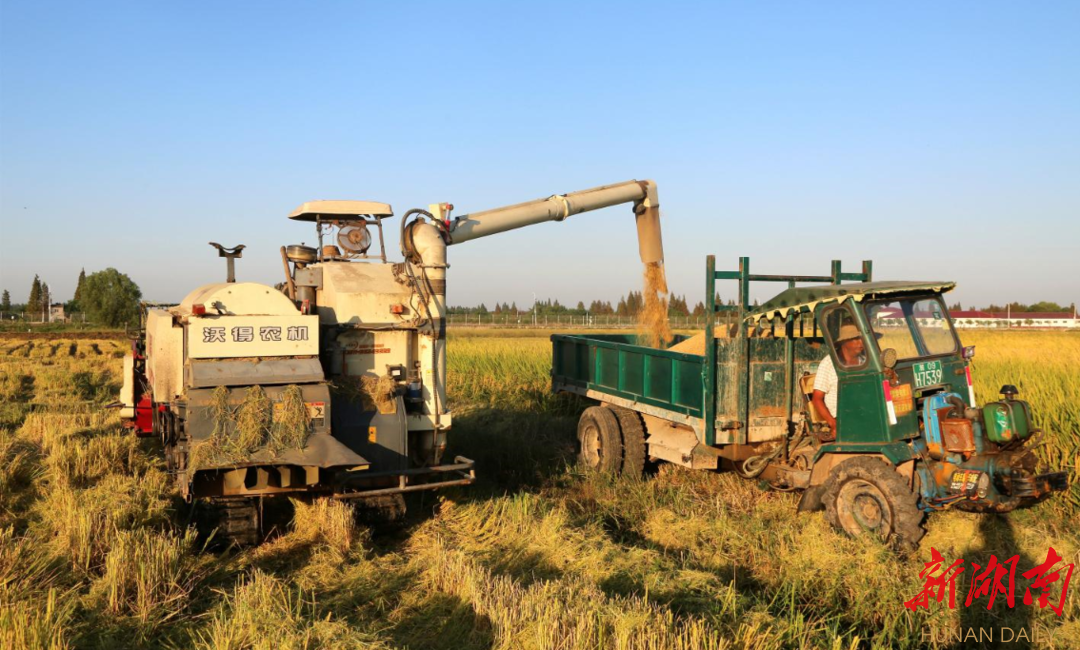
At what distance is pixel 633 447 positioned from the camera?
9.12m

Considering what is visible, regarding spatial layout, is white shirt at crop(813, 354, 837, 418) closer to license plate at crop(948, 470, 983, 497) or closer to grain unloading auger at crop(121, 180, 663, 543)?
license plate at crop(948, 470, 983, 497)

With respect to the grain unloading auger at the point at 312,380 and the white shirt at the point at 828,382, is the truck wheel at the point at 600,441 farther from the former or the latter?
the white shirt at the point at 828,382

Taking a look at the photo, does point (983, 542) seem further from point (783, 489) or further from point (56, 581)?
point (56, 581)

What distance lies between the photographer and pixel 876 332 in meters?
6.68

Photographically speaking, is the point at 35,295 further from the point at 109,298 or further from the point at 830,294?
the point at 830,294

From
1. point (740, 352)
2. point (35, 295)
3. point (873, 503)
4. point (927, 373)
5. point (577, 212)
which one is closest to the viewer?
point (873, 503)

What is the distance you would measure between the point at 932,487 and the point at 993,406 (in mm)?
770

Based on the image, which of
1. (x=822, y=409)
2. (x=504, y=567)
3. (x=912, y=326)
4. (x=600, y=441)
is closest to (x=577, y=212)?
(x=600, y=441)

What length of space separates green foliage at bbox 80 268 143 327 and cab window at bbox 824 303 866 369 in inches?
2708

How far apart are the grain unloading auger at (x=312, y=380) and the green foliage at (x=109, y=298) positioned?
65.9 metres

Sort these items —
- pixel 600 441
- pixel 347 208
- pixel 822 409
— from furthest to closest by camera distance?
pixel 600 441, pixel 347 208, pixel 822 409

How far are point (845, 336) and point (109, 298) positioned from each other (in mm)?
72486

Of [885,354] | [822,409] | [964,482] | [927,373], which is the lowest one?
[964,482]

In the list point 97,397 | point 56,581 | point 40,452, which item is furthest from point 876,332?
point 97,397
